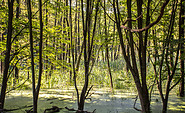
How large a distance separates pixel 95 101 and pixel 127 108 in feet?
2.52

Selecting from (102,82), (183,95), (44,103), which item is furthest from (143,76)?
(102,82)

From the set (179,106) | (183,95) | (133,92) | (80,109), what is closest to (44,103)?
(80,109)

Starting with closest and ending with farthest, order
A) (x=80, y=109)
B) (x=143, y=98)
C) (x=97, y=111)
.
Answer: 1. (x=143, y=98)
2. (x=80, y=109)
3. (x=97, y=111)

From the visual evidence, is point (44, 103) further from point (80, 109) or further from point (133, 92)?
point (133, 92)

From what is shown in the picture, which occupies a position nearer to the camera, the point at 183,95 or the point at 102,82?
the point at 183,95

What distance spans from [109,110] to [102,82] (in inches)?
99.3

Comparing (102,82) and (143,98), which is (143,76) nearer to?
(143,98)

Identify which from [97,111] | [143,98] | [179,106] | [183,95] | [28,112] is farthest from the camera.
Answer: [183,95]

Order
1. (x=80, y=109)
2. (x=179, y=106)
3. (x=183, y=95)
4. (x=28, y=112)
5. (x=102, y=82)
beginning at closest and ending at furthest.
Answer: (x=28, y=112)
(x=80, y=109)
(x=179, y=106)
(x=183, y=95)
(x=102, y=82)

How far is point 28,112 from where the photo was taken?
7.02 feet

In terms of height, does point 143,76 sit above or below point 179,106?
above

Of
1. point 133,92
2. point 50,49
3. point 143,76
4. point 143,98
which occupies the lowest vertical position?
point 133,92

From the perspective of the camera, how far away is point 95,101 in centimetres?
311

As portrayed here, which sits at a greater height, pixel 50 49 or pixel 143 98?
pixel 50 49
